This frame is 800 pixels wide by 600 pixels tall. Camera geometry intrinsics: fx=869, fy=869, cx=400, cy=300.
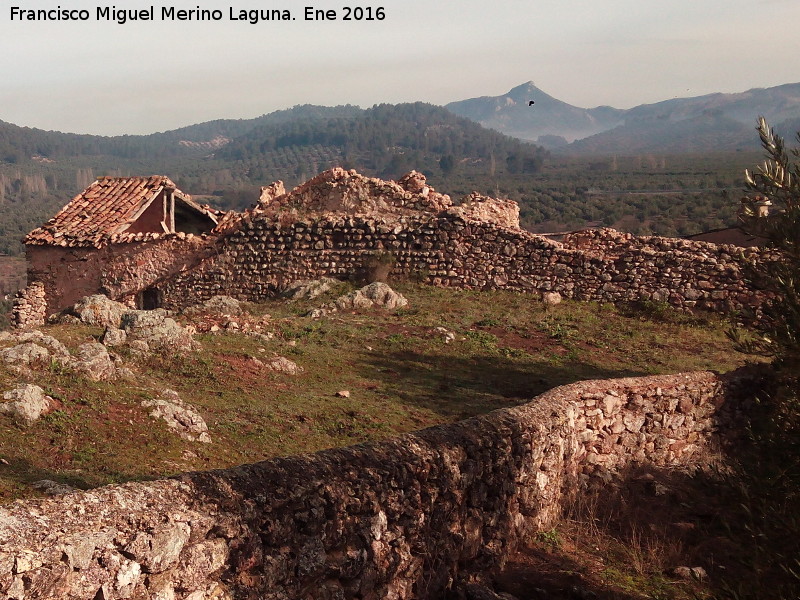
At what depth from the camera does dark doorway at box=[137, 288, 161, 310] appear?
21.3 m

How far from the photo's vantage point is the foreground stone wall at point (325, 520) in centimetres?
396

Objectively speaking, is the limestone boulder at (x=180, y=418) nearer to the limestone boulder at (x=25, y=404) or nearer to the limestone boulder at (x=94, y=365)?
the limestone boulder at (x=94, y=365)

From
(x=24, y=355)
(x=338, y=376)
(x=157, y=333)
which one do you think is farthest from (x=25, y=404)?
(x=338, y=376)

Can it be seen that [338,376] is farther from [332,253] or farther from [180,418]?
[332,253]

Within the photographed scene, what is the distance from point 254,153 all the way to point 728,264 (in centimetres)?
15875

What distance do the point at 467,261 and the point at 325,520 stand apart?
602 inches

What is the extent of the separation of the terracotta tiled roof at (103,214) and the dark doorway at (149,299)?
1.34m

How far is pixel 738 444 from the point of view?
1103 centimetres

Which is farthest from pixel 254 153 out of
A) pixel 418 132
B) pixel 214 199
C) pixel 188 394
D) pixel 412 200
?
pixel 188 394

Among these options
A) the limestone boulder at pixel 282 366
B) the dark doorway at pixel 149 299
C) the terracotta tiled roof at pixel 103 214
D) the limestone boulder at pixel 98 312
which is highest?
the terracotta tiled roof at pixel 103 214

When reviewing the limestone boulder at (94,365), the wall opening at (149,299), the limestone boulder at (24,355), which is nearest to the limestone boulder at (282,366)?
the limestone boulder at (94,365)

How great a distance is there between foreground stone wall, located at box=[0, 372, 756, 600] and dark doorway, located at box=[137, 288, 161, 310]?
47.7ft

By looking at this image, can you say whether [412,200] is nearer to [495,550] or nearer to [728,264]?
[728,264]

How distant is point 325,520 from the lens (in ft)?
16.9
